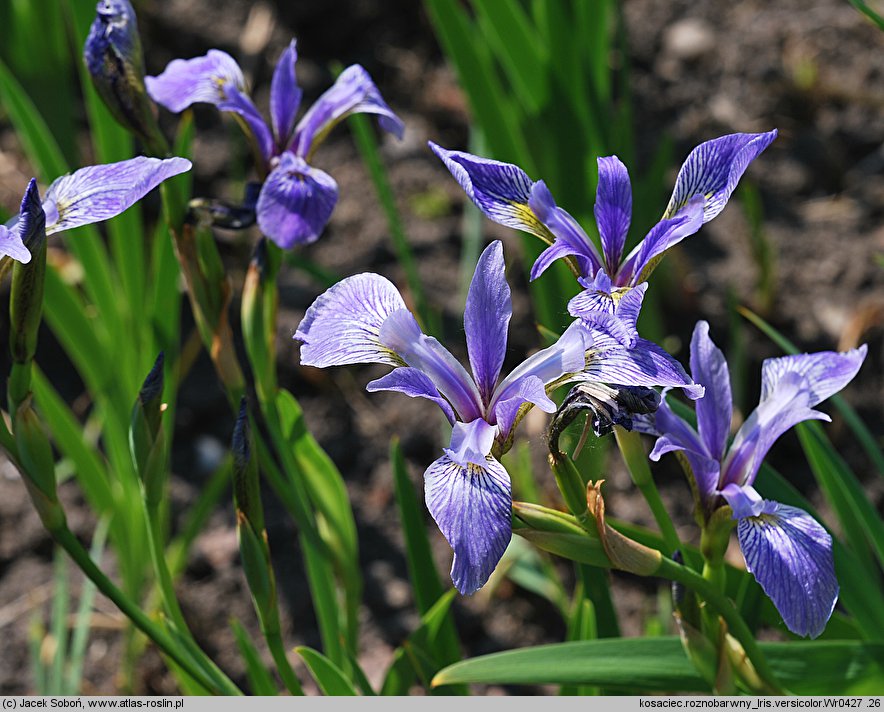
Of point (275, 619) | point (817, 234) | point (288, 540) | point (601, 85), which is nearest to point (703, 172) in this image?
point (275, 619)

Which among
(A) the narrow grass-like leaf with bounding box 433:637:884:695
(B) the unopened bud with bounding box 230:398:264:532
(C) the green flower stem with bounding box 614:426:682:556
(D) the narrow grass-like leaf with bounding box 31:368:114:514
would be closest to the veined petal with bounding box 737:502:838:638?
(C) the green flower stem with bounding box 614:426:682:556

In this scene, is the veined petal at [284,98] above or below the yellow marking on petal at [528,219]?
above

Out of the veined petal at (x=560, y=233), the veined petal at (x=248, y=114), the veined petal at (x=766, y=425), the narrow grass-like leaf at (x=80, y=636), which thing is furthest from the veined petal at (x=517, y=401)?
the narrow grass-like leaf at (x=80, y=636)

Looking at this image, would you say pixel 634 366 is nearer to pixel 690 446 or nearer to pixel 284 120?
pixel 690 446

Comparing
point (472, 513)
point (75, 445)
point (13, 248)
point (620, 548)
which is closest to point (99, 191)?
point (13, 248)

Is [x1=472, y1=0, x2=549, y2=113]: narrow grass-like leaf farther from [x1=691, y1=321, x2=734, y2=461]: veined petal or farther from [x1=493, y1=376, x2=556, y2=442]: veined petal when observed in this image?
[x1=493, y1=376, x2=556, y2=442]: veined petal

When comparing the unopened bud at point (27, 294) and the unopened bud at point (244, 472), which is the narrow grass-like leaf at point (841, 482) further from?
the unopened bud at point (27, 294)
